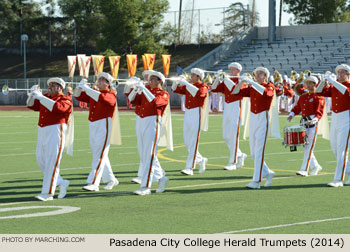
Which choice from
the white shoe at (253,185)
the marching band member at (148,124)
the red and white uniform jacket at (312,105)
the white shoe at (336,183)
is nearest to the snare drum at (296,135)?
the red and white uniform jacket at (312,105)

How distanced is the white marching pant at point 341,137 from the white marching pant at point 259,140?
1.00m

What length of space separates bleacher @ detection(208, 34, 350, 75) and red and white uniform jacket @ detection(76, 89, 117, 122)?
3335 cm

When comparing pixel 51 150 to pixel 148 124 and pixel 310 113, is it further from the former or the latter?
pixel 310 113

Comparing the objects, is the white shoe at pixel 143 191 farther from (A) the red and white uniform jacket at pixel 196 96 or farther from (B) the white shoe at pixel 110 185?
(A) the red and white uniform jacket at pixel 196 96

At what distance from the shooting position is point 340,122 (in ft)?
36.5

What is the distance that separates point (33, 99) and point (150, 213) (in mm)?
2371

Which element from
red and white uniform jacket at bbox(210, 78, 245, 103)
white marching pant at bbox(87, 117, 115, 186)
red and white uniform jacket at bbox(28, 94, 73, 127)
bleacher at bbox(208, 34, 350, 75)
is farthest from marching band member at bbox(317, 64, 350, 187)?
bleacher at bbox(208, 34, 350, 75)

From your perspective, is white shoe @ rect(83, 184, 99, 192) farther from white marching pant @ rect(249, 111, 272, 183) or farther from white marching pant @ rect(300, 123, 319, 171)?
white marching pant @ rect(300, 123, 319, 171)

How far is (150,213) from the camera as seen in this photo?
8875mm

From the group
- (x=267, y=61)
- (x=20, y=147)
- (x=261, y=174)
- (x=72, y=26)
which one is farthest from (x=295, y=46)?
(x=261, y=174)

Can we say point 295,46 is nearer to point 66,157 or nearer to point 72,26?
point 72,26

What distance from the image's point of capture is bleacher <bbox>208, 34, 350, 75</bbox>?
4462 centimetres

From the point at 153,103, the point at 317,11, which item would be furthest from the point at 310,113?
the point at 317,11

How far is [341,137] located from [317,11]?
161ft
